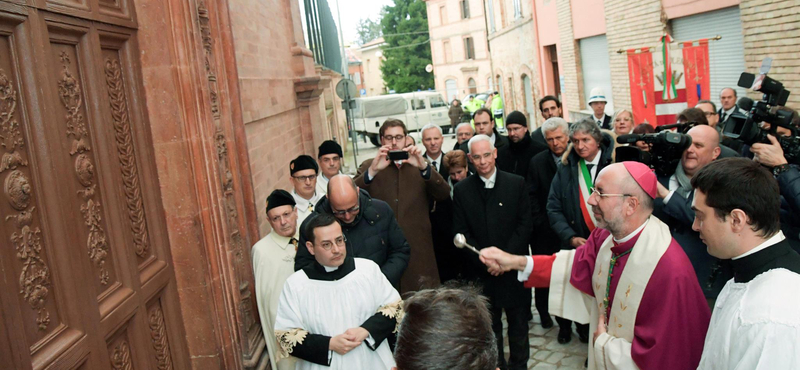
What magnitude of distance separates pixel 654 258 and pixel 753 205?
0.74 m

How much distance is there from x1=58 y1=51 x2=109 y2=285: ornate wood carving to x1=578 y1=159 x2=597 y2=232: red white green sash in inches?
146

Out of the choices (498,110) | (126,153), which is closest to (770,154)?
(126,153)

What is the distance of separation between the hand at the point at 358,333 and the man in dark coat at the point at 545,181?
9.21 ft

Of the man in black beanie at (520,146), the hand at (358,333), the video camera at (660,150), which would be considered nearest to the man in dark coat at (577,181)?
the video camera at (660,150)

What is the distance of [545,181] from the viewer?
19.8 feet

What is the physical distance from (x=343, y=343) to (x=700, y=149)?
2820mm

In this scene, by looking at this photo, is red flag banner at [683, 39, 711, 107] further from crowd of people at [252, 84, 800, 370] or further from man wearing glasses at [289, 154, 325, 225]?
man wearing glasses at [289, 154, 325, 225]

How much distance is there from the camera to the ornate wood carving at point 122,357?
2.98 meters

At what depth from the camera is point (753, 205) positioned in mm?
2635

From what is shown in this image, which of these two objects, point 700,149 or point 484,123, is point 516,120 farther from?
point 700,149

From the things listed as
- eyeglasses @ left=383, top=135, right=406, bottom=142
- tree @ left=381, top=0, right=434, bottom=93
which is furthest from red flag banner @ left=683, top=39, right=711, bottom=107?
tree @ left=381, top=0, right=434, bottom=93

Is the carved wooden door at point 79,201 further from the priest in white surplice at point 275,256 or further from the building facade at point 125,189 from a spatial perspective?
the priest in white surplice at point 275,256

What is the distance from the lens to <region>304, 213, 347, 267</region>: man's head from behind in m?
3.64

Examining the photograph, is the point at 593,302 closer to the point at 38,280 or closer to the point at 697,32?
the point at 38,280
